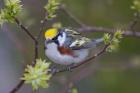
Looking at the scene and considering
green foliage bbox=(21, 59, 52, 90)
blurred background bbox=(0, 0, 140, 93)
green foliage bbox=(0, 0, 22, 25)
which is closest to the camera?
green foliage bbox=(21, 59, 52, 90)

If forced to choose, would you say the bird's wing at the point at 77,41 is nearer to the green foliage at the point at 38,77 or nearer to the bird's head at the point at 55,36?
the bird's head at the point at 55,36

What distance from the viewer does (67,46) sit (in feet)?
8.00

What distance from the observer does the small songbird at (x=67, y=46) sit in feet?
7.72

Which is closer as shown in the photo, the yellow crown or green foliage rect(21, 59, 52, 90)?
green foliage rect(21, 59, 52, 90)

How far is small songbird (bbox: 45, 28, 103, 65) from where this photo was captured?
2.35m

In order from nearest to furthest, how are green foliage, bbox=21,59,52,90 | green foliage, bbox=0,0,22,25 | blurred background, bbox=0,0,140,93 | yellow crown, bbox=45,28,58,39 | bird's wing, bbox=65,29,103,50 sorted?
green foliage, bbox=21,59,52,90 → green foliage, bbox=0,0,22,25 → yellow crown, bbox=45,28,58,39 → bird's wing, bbox=65,29,103,50 → blurred background, bbox=0,0,140,93

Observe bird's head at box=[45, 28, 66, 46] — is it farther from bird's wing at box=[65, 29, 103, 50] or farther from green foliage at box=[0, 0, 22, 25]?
green foliage at box=[0, 0, 22, 25]

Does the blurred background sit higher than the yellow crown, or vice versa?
the yellow crown

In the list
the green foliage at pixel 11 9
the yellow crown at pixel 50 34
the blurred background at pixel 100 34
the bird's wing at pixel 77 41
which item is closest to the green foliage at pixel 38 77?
the green foliage at pixel 11 9

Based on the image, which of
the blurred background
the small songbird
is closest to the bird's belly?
the small songbird

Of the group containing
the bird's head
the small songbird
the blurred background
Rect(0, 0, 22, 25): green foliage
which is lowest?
the blurred background

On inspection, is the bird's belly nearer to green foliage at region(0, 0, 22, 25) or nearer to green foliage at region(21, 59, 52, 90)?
green foliage at region(0, 0, 22, 25)

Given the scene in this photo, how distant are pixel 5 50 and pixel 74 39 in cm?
309

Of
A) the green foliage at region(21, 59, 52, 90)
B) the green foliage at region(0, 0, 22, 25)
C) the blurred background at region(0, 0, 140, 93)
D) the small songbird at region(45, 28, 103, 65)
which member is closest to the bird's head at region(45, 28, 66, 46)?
the small songbird at region(45, 28, 103, 65)
